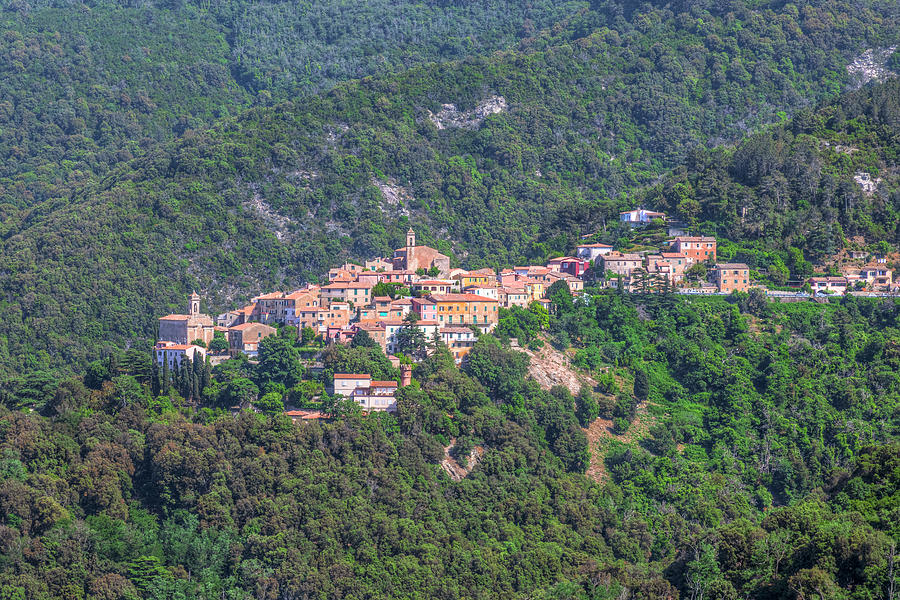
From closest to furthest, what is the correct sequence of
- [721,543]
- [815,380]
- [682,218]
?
1. [721,543]
2. [815,380]
3. [682,218]

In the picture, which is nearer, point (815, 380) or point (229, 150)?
point (815, 380)

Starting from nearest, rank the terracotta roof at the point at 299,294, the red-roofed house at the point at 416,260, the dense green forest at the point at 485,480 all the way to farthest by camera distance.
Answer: the dense green forest at the point at 485,480 → the terracotta roof at the point at 299,294 → the red-roofed house at the point at 416,260

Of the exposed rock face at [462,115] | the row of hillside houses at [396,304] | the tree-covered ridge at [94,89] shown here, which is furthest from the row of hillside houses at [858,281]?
the tree-covered ridge at [94,89]

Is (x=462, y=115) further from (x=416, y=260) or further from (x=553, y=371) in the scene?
(x=553, y=371)

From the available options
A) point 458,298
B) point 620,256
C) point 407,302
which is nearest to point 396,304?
point 407,302

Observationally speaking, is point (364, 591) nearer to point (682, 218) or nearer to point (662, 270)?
point (662, 270)

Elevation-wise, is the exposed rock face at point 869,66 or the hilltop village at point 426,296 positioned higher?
the exposed rock face at point 869,66

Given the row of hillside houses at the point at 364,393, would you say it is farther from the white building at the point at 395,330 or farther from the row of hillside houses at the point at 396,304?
the white building at the point at 395,330

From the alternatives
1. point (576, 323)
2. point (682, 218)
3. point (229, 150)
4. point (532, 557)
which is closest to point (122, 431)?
point (532, 557)
